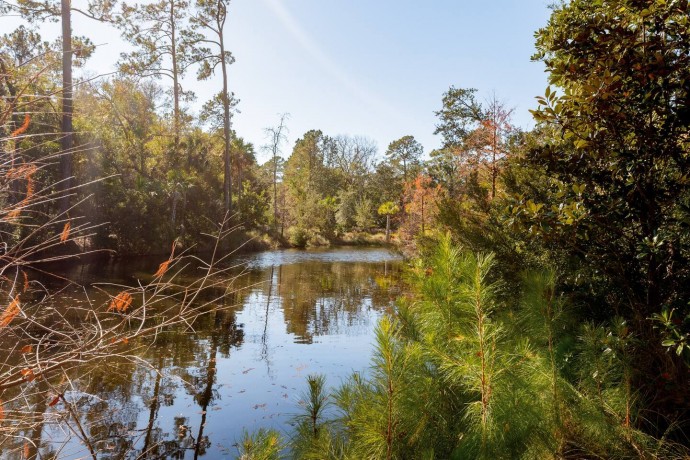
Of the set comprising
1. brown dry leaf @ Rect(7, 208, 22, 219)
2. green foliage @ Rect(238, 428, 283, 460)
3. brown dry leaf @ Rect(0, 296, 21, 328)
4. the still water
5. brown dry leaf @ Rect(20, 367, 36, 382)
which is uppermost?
brown dry leaf @ Rect(7, 208, 22, 219)

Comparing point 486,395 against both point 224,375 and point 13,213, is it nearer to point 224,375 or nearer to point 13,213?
point 13,213

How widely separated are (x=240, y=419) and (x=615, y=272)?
381 cm

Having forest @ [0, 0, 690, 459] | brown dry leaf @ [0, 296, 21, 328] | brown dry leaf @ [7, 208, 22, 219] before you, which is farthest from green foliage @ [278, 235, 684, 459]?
brown dry leaf @ [7, 208, 22, 219]

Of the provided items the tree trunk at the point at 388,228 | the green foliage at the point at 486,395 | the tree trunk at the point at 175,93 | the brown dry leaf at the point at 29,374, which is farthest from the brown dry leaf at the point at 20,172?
the tree trunk at the point at 388,228

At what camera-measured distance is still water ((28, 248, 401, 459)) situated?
12.9 feet

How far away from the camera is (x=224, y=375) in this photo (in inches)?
224

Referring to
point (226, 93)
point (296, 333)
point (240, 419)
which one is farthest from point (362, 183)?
point (240, 419)

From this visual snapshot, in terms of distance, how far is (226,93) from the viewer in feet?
76.5

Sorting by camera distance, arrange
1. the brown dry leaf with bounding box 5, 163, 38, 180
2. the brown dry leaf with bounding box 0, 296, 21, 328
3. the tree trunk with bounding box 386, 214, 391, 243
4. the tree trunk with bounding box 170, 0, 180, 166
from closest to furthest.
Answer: the brown dry leaf with bounding box 0, 296, 21, 328
the brown dry leaf with bounding box 5, 163, 38, 180
the tree trunk with bounding box 170, 0, 180, 166
the tree trunk with bounding box 386, 214, 391, 243

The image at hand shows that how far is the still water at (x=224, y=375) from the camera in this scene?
12.9 ft

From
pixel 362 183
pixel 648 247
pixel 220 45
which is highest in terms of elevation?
pixel 220 45

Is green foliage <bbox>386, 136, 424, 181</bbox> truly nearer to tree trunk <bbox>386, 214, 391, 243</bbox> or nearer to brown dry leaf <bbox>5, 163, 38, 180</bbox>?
tree trunk <bbox>386, 214, 391, 243</bbox>

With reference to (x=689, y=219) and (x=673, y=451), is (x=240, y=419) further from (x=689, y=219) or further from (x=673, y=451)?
(x=689, y=219)

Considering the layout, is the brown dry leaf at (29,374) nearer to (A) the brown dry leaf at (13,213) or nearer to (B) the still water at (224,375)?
(B) the still water at (224,375)
